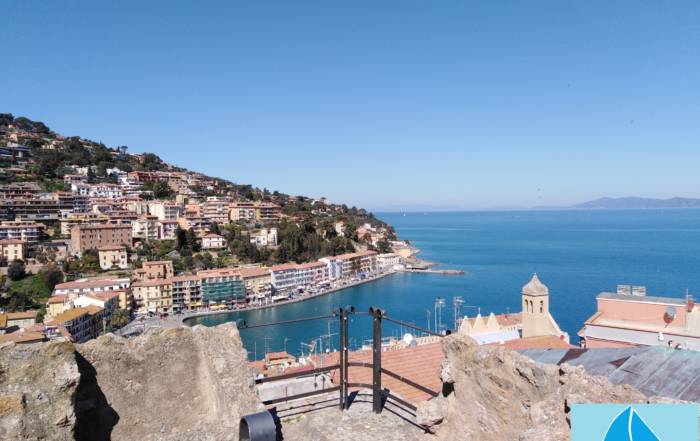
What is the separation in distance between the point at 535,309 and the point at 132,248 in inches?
2019

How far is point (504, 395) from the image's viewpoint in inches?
110

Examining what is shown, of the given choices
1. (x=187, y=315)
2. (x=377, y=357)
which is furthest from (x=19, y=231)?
(x=377, y=357)

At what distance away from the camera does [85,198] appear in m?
69.5

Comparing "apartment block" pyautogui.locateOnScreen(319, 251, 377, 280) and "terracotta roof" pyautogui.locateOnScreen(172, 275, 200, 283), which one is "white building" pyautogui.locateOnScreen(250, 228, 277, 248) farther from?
"terracotta roof" pyautogui.locateOnScreen(172, 275, 200, 283)

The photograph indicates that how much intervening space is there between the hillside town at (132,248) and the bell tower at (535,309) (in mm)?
23882

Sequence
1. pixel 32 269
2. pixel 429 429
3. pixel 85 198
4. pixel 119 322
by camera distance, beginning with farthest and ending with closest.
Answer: pixel 85 198 → pixel 32 269 → pixel 119 322 → pixel 429 429

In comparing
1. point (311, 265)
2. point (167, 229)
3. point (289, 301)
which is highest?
point (167, 229)

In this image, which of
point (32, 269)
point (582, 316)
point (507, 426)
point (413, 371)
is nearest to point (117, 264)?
point (32, 269)

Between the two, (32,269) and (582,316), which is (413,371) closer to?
(582,316)

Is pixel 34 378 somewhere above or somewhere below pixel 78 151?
below

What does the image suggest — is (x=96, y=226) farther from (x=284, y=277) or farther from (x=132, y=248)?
(x=284, y=277)

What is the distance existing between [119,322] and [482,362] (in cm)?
4338

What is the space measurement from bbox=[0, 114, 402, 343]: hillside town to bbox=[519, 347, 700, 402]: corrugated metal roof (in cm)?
2698

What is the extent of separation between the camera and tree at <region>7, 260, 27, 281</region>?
151 ft
